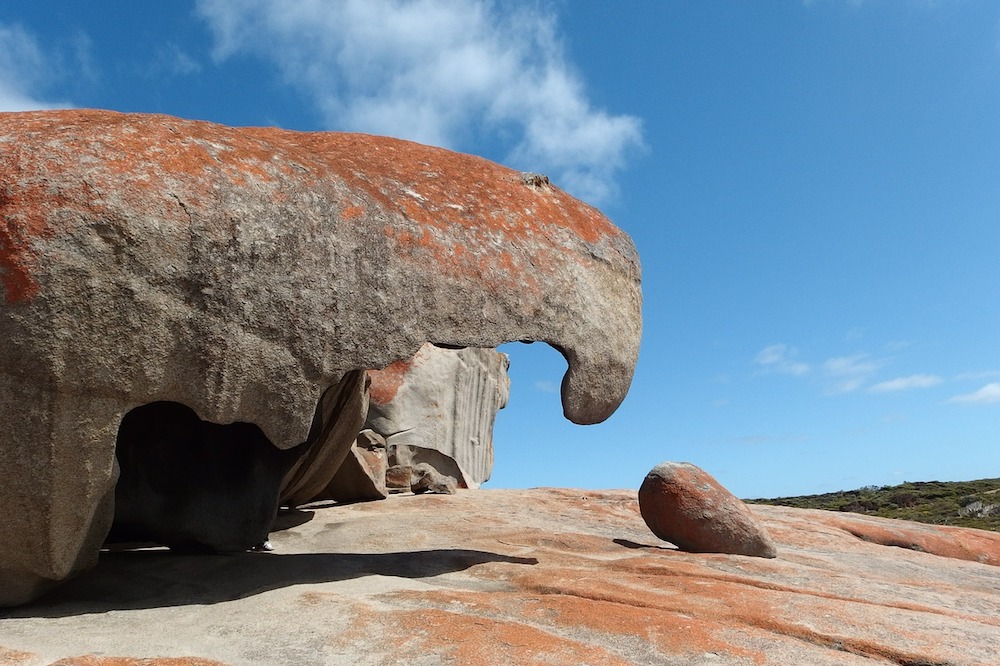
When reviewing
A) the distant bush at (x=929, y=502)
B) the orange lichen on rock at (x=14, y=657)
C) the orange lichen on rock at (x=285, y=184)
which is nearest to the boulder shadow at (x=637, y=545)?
the orange lichen on rock at (x=285, y=184)

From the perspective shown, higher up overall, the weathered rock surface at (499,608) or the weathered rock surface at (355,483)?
the weathered rock surface at (355,483)

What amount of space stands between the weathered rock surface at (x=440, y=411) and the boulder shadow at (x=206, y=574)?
237 inches

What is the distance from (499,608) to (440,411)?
345 inches

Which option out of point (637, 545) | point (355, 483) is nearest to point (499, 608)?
point (637, 545)

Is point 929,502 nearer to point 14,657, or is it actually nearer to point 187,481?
point 187,481

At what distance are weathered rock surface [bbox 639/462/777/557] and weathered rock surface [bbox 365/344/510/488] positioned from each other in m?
5.27

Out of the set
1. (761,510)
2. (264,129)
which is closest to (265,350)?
(264,129)

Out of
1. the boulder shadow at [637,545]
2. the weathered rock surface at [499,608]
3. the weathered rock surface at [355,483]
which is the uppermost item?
the weathered rock surface at [355,483]

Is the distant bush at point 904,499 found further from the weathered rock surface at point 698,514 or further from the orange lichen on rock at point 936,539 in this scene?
the weathered rock surface at point 698,514

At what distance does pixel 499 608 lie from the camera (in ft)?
13.5

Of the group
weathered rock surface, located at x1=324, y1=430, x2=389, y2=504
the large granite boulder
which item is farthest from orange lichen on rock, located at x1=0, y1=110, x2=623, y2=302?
weathered rock surface, located at x1=324, y1=430, x2=389, y2=504

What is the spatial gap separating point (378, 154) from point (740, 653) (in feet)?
13.0

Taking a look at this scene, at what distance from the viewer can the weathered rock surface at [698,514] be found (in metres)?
6.77

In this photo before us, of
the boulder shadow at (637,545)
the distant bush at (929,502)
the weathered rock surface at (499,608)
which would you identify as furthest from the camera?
the distant bush at (929,502)
